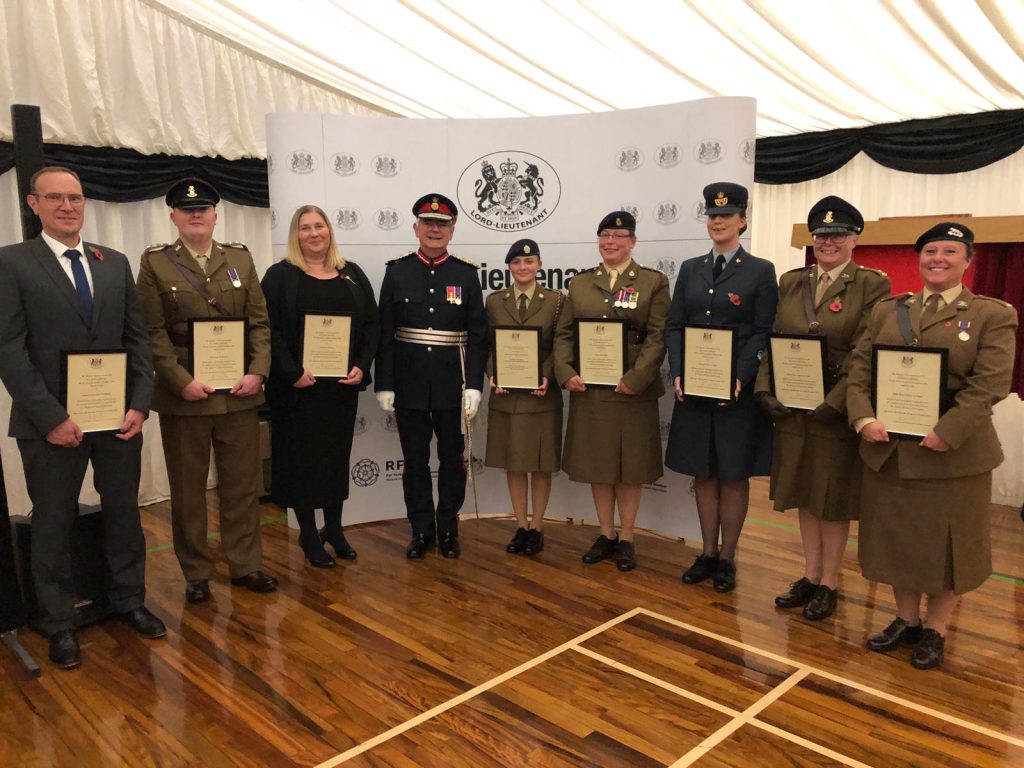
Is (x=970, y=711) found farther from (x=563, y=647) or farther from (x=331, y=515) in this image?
(x=331, y=515)

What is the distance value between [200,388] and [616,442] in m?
1.94

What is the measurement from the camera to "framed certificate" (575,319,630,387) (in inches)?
142

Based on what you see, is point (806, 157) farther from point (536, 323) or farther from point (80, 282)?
point (80, 282)

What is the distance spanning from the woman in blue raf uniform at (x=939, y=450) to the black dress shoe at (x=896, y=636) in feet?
0.30

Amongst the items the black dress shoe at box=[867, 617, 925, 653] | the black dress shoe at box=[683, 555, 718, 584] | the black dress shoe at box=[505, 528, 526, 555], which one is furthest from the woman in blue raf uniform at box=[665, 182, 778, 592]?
the black dress shoe at box=[505, 528, 526, 555]

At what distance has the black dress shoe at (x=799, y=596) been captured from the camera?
3398 millimetres

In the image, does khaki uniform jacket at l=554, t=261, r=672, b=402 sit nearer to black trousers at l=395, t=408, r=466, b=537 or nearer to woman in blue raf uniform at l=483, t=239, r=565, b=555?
woman in blue raf uniform at l=483, t=239, r=565, b=555

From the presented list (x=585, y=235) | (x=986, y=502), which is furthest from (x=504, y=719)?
(x=585, y=235)

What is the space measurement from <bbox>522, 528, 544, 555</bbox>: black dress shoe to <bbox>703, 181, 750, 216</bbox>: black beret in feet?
6.29

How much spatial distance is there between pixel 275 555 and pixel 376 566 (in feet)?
2.04

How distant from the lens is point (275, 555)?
4.12 m

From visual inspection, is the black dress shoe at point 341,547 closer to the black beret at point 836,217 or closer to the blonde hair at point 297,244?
the blonde hair at point 297,244

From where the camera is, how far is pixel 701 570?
3703 mm

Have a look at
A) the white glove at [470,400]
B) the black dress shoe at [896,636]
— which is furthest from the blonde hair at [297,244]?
the black dress shoe at [896,636]
